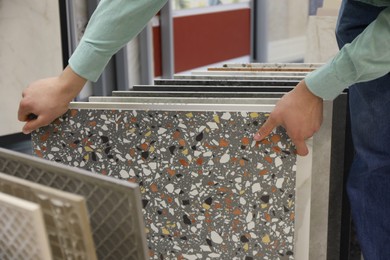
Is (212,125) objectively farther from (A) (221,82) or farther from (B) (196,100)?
(A) (221,82)

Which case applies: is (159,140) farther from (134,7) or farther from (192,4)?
(192,4)

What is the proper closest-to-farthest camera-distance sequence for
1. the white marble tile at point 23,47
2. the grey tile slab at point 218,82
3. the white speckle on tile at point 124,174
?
the white speckle on tile at point 124,174 → the grey tile slab at point 218,82 → the white marble tile at point 23,47

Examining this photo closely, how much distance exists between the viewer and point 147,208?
0.91 meters

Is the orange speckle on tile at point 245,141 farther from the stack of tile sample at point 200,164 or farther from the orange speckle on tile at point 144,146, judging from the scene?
the orange speckle on tile at point 144,146

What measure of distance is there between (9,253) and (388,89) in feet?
2.30

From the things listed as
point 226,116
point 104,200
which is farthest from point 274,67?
point 104,200

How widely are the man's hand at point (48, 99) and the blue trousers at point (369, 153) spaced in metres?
0.49

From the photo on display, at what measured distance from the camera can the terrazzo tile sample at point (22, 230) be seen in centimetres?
44

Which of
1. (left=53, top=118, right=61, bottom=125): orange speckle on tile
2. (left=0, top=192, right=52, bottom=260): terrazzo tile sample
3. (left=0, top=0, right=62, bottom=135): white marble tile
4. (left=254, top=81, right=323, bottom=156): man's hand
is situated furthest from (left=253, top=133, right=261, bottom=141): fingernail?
(left=0, top=0, right=62, bottom=135): white marble tile

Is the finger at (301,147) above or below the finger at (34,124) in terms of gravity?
below

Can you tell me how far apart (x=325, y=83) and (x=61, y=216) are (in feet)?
1.58

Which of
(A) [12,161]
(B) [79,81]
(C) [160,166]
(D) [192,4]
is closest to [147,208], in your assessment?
(C) [160,166]

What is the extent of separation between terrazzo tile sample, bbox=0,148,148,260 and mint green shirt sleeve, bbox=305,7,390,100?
1.34ft

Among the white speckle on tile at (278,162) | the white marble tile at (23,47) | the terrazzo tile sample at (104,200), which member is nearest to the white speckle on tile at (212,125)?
the white speckle on tile at (278,162)
